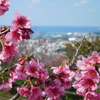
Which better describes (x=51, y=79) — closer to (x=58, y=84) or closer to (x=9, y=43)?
(x=58, y=84)

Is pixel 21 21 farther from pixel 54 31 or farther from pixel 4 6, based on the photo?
pixel 54 31

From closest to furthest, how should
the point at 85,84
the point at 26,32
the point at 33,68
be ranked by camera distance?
the point at 26,32, the point at 33,68, the point at 85,84

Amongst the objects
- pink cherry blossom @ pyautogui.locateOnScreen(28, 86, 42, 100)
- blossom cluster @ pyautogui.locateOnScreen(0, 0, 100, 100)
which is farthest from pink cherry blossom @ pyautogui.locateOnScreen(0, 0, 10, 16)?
pink cherry blossom @ pyautogui.locateOnScreen(28, 86, 42, 100)

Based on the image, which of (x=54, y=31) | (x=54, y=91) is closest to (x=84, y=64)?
(x=54, y=91)

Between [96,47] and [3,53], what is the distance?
37.2 feet

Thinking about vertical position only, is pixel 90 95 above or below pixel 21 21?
below

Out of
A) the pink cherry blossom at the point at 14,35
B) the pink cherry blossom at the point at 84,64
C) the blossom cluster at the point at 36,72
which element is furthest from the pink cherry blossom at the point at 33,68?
the pink cherry blossom at the point at 84,64

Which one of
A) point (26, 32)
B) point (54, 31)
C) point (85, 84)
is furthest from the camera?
point (54, 31)

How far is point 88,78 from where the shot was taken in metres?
1.11

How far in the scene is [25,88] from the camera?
1086 millimetres

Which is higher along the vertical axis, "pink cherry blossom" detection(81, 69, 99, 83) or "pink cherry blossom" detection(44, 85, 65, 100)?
"pink cherry blossom" detection(81, 69, 99, 83)

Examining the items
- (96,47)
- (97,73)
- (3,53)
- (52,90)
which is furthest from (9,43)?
(96,47)

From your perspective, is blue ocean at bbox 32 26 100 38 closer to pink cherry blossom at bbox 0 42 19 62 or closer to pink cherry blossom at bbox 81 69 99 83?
pink cherry blossom at bbox 0 42 19 62

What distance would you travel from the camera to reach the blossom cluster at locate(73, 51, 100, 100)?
1.10m
